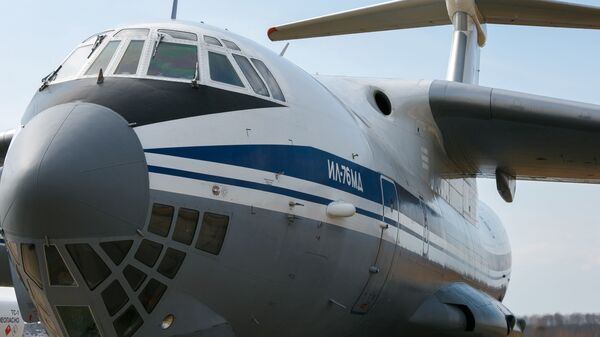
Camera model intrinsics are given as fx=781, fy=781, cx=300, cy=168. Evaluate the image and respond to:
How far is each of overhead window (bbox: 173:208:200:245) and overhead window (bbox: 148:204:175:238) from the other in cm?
6

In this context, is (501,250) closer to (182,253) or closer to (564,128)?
(564,128)

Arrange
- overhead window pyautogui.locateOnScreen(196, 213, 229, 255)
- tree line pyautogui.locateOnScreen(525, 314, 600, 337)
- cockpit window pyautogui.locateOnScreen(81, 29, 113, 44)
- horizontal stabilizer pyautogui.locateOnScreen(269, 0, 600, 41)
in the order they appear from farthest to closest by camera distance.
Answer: tree line pyautogui.locateOnScreen(525, 314, 600, 337), horizontal stabilizer pyautogui.locateOnScreen(269, 0, 600, 41), cockpit window pyautogui.locateOnScreen(81, 29, 113, 44), overhead window pyautogui.locateOnScreen(196, 213, 229, 255)

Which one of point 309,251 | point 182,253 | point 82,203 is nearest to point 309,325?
point 309,251

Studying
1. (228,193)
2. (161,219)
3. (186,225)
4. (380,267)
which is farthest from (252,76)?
(380,267)

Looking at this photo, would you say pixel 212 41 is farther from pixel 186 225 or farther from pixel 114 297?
pixel 114 297

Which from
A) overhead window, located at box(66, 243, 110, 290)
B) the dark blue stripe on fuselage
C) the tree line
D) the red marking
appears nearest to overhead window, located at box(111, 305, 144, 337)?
overhead window, located at box(66, 243, 110, 290)

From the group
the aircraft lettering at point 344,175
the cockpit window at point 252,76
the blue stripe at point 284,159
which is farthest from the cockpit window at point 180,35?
the aircraft lettering at point 344,175

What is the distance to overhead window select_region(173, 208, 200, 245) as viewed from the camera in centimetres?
471

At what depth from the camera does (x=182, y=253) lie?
15.5ft

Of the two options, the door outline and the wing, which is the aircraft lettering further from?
the wing

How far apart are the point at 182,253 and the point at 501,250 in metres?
9.04

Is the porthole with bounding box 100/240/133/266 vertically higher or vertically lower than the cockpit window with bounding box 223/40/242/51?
lower

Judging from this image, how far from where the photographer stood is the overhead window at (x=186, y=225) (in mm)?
4711

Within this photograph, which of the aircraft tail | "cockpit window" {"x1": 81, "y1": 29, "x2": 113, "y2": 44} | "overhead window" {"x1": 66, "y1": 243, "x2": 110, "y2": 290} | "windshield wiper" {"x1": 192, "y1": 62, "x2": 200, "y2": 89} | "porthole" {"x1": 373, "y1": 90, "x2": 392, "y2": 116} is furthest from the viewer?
the aircraft tail
